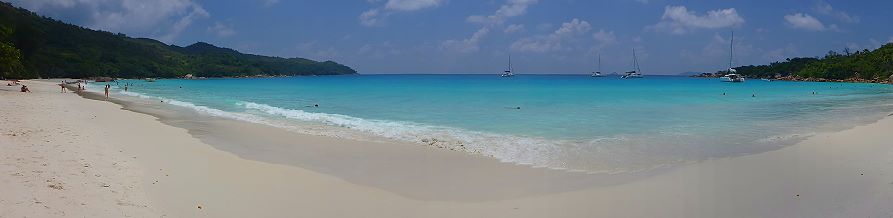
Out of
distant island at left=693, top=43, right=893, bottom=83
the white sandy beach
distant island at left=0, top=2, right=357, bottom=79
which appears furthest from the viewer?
distant island at left=693, top=43, right=893, bottom=83

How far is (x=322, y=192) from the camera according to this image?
8203 mm

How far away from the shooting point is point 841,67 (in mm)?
109500

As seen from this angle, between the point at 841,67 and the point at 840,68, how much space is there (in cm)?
26

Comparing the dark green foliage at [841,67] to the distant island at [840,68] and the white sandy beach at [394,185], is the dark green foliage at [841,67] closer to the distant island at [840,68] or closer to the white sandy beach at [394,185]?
the distant island at [840,68]

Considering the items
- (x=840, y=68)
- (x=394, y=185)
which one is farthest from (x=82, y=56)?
(x=840, y=68)

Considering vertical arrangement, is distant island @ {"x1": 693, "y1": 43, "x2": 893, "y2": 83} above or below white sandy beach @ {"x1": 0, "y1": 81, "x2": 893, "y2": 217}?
above

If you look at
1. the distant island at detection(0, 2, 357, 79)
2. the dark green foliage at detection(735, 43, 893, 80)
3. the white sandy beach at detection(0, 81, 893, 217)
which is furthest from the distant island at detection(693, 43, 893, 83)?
the distant island at detection(0, 2, 357, 79)

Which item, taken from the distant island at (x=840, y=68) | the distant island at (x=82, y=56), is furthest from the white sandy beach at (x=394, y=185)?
the distant island at (x=840, y=68)

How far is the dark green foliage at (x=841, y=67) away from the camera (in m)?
95.4

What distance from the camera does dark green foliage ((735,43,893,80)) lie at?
9544 centimetres

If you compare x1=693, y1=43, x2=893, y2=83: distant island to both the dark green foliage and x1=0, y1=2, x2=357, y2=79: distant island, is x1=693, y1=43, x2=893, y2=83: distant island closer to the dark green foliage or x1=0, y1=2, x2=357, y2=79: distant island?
the dark green foliage

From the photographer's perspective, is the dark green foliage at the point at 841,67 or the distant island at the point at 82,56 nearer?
the distant island at the point at 82,56

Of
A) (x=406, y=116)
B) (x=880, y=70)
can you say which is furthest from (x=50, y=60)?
(x=880, y=70)

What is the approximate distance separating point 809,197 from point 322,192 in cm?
725
